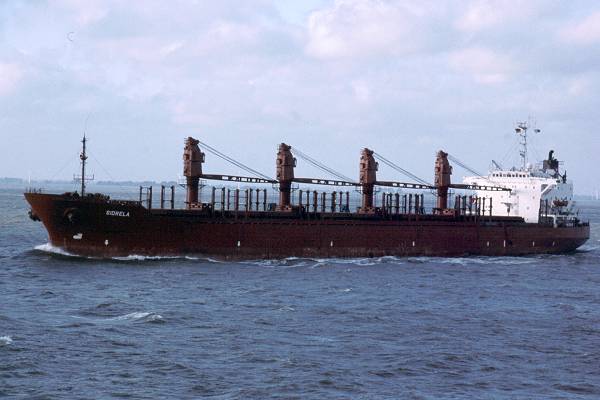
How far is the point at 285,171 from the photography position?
59.7 metres

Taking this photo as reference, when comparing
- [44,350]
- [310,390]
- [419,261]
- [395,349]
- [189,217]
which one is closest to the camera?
[310,390]

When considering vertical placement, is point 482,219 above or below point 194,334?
above

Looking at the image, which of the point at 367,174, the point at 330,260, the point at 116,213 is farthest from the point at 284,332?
the point at 367,174

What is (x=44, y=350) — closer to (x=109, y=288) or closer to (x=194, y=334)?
(x=194, y=334)

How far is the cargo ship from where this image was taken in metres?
49.5

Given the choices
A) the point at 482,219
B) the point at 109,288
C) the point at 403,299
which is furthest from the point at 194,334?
the point at 482,219

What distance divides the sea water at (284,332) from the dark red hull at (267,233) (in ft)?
4.58

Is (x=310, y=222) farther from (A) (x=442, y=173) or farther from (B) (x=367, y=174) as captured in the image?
(A) (x=442, y=173)

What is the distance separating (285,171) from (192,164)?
24.9 ft

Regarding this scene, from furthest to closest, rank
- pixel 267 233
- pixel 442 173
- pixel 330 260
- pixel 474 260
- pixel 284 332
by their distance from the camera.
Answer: pixel 442 173 → pixel 474 260 → pixel 330 260 → pixel 267 233 → pixel 284 332

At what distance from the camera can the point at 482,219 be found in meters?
67.6

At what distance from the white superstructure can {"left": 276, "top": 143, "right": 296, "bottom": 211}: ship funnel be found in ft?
74.9

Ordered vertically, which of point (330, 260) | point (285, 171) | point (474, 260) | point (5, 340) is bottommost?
point (5, 340)

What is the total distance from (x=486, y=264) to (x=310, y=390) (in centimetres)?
3835
